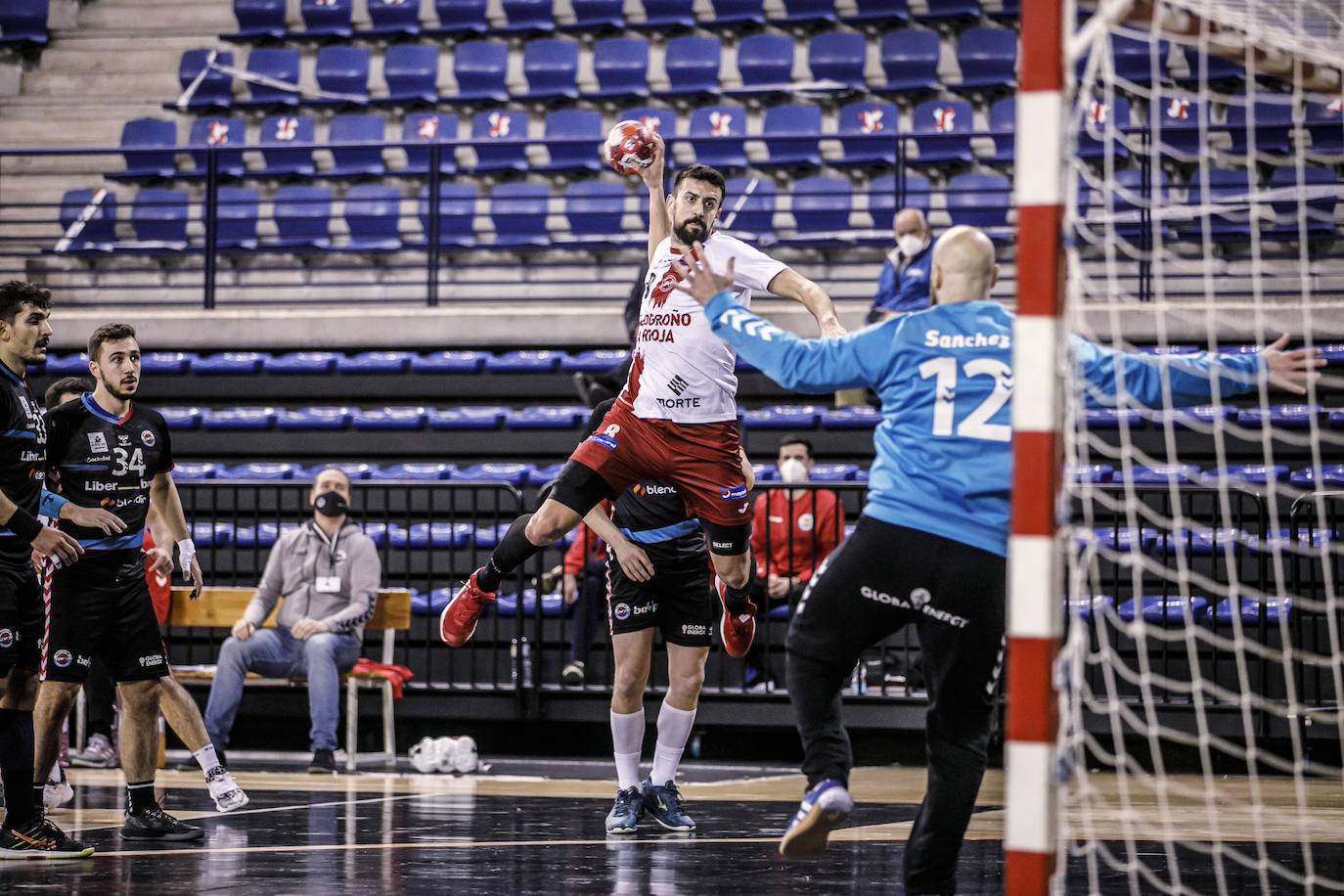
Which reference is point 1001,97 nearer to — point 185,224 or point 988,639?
point 185,224

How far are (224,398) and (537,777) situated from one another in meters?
6.74

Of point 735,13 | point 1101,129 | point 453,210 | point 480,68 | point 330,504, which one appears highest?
point 735,13

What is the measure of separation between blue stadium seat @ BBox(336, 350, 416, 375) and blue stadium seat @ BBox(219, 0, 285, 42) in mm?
7090

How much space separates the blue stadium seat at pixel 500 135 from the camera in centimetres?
1744

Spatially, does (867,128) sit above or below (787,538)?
above

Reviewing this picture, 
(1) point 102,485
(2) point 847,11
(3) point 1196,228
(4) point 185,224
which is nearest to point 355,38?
(4) point 185,224

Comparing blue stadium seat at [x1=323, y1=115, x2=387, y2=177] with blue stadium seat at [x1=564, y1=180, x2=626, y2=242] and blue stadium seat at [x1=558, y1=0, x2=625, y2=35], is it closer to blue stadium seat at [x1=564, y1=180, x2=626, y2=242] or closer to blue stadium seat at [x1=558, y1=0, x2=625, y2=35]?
blue stadium seat at [x1=564, y1=180, x2=626, y2=242]

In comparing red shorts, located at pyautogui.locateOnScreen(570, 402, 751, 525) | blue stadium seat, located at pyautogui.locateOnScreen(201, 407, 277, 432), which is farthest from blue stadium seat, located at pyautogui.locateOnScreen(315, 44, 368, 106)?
red shorts, located at pyautogui.locateOnScreen(570, 402, 751, 525)

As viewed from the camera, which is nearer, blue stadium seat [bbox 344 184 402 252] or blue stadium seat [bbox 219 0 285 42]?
blue stadium seat [bbox 344 184 402 252]

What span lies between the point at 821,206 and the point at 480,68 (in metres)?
5.05

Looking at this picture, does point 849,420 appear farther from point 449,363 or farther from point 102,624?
point 102,624

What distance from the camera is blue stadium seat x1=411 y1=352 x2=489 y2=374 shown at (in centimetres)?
1423

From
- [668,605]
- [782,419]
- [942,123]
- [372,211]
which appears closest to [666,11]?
[942,123]

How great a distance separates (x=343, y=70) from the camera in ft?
62.3
